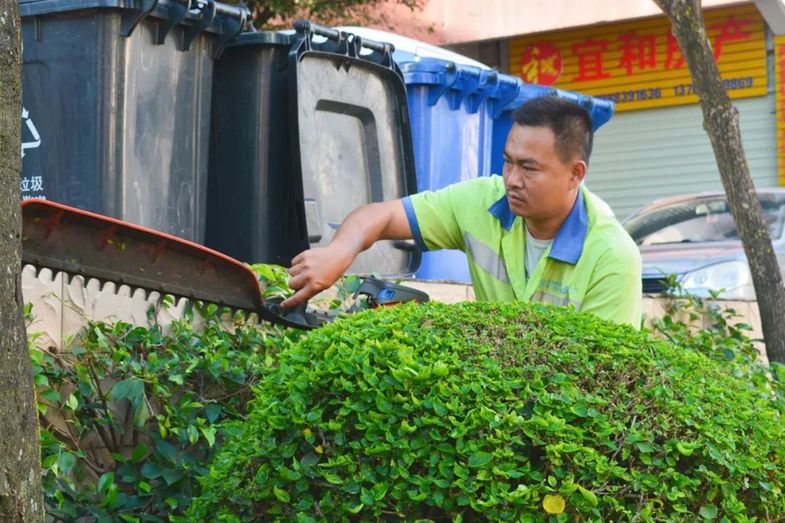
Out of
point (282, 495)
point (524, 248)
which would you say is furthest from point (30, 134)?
point (282, 495)

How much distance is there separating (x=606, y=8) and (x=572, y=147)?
1273 centimetres

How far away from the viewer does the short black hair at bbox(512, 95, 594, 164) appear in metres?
3.72

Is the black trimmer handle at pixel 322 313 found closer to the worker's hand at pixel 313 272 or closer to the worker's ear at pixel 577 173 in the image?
the worker's hand at pixel 313 272

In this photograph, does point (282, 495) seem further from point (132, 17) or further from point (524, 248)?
point (132, 17)

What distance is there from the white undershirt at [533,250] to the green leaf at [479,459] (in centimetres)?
133

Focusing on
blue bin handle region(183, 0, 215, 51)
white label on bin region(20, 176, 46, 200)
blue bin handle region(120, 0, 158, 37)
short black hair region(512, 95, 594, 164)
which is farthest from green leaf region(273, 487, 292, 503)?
blue bin handle region(183, 0, 215, 51)

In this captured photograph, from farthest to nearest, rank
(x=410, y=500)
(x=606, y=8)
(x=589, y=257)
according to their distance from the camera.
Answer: (x=606, y=8) < (x=589, y=257) < (x=410, y=500)

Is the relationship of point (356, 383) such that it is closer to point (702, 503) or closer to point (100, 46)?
point (702, 503)

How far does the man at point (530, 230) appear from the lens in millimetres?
3553

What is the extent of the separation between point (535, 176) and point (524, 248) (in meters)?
0.26

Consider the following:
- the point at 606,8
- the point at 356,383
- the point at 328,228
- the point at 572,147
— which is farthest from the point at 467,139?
the point at 606,8

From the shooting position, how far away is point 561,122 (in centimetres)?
373

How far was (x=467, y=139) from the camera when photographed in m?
6.73

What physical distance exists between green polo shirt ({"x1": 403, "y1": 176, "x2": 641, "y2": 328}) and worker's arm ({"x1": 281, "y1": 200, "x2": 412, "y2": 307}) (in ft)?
0.25
